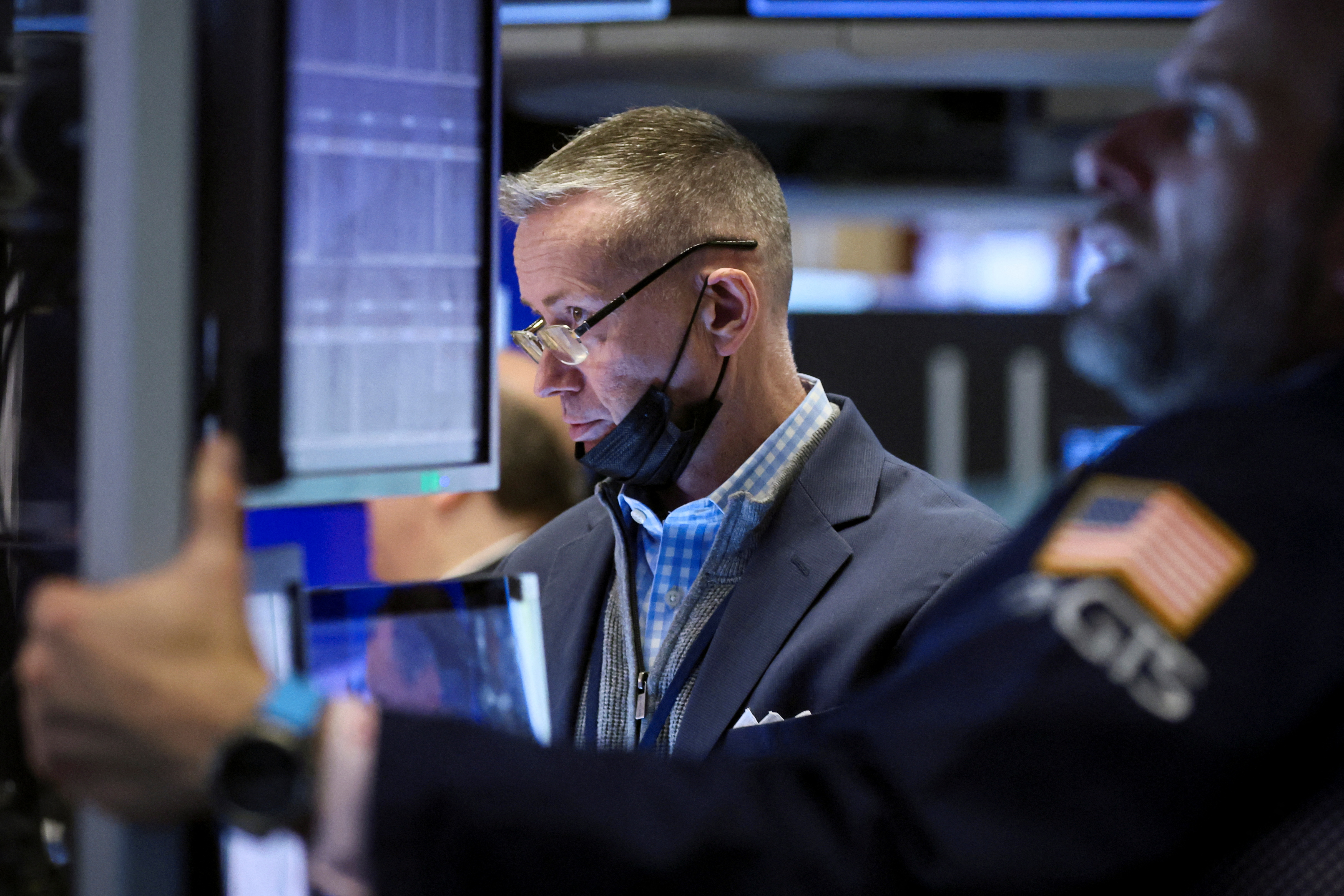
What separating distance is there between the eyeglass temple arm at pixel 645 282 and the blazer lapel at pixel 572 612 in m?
0.33

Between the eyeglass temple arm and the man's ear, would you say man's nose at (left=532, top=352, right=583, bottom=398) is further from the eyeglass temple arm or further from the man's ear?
the man's ear

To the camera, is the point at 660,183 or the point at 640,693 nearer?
the point at 640,693

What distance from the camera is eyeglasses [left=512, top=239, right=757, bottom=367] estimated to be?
1.92 m

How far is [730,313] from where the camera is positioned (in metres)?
2.04

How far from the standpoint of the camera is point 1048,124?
377 centimetres

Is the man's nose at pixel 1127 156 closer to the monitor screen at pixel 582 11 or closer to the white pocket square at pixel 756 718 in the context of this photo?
the white pocket square at pixel 756 718

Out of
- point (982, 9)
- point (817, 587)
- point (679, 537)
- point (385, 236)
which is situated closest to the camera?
point (385, 236)

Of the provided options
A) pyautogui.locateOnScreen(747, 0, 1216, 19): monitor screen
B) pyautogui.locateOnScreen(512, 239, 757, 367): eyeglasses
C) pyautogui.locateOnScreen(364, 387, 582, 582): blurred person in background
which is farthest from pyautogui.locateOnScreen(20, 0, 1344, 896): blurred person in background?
pyautogui.locateOnScreen(364, 387, 582, 582): blurred person in background

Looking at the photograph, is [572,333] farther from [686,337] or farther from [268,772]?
[268,772]

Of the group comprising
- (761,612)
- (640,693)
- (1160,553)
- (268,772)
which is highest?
(1160,553)

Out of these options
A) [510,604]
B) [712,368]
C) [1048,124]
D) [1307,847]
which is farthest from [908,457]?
[1307,847]

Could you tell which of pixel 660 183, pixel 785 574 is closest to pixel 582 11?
pixel 660 183

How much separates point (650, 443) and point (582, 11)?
4.51 ft

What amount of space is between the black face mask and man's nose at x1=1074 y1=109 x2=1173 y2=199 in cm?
95
